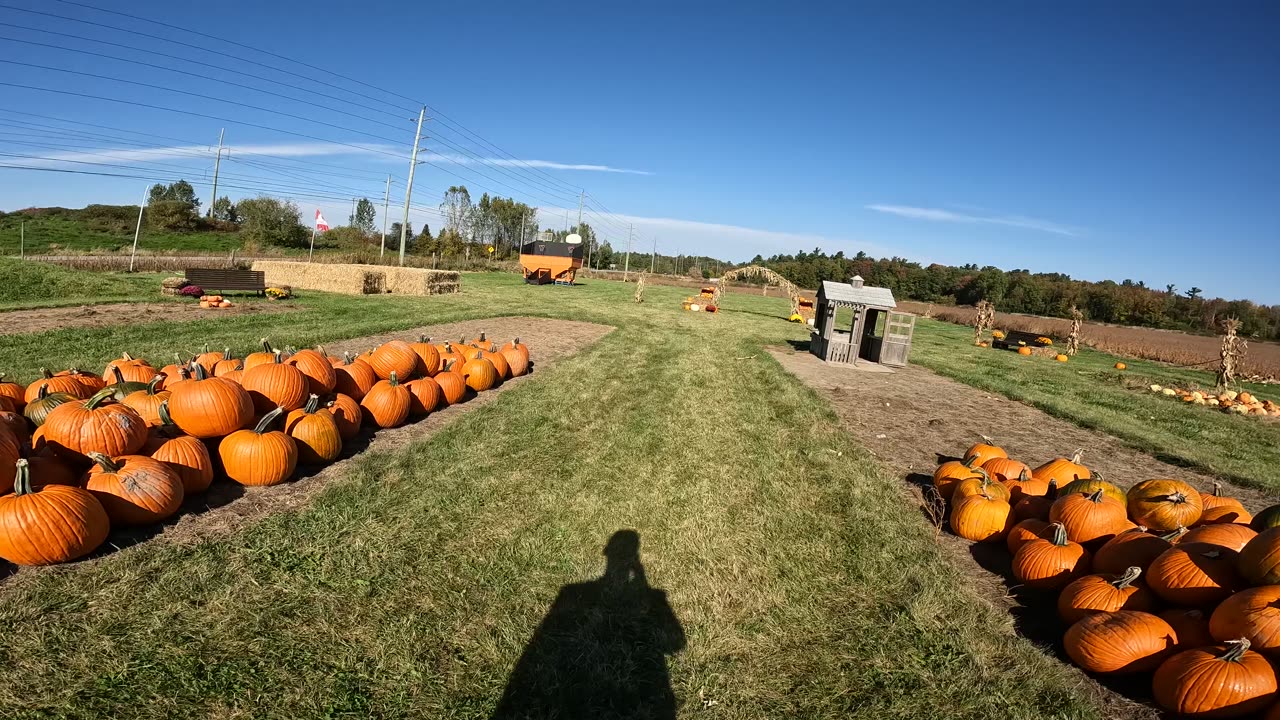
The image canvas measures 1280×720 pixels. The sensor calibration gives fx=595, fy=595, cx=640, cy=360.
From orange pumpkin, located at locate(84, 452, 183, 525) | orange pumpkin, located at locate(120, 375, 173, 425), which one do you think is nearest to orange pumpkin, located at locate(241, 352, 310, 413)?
orange pumpkin, located at locate(120, 375, 173, 425)

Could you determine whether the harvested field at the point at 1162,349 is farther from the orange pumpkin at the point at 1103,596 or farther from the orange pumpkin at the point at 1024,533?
the orange pumpkin at the point at 1103,596

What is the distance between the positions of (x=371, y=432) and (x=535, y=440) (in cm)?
175

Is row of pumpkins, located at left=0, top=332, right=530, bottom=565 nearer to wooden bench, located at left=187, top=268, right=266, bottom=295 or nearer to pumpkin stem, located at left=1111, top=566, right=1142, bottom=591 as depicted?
pumpkin stem, located at left=1111, top=566, right=1142, bottom=591

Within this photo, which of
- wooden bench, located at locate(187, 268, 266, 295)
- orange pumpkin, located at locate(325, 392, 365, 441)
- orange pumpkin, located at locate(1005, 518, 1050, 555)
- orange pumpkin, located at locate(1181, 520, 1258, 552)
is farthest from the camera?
wooden bench, located at locate(187, 268, 266, 295)

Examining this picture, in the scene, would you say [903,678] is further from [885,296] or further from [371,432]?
[885,296]

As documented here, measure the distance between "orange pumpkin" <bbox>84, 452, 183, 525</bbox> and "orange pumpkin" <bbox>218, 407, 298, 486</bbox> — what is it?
0.58m

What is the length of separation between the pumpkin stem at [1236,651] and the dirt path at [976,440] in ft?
1.45

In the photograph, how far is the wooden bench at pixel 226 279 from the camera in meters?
18.0

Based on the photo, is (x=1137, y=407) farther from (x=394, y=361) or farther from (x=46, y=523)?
(x=46, y=523)

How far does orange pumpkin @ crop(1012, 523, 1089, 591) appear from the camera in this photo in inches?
158

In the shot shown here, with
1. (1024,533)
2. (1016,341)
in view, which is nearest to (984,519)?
(1024,533)

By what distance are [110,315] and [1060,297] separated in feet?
248

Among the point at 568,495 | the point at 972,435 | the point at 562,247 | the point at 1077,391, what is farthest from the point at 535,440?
the point at 562,247

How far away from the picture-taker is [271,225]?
59625 mm
